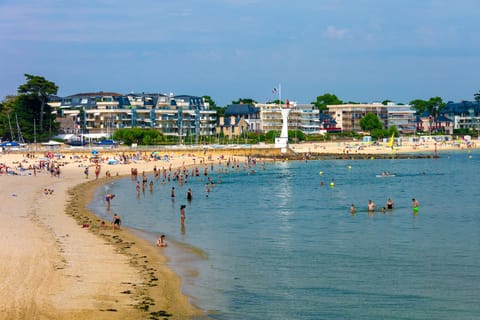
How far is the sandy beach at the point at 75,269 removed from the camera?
67.9 ft

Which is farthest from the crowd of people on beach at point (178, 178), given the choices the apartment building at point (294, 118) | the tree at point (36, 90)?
the apartment building at point (294, 118)

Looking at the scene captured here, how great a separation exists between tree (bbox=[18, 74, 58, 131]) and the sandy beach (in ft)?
237

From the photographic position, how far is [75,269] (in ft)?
83.9

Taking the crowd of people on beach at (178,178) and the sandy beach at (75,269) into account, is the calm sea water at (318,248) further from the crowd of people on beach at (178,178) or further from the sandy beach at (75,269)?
the sandy beach at (75,269)

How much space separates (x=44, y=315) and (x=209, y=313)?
4.60 meters

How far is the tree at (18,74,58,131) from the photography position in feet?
390

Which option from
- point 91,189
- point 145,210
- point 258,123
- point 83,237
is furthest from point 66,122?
point 83,237

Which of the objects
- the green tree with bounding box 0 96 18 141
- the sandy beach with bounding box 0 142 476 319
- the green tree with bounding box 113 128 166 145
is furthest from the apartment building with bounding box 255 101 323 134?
the sandy beach with bounding box 0 142 476 319

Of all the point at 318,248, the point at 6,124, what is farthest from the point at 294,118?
the point at 318,248

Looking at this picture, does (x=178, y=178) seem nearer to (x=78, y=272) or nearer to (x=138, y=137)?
(x=138, y=137)

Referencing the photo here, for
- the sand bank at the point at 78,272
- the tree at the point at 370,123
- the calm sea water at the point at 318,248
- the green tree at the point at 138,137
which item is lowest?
the calm sea water at the point at 318,248

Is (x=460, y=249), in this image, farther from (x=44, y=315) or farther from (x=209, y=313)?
(x=44, y=315)

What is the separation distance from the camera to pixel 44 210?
43531 mm

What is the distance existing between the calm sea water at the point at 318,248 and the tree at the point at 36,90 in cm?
5666
